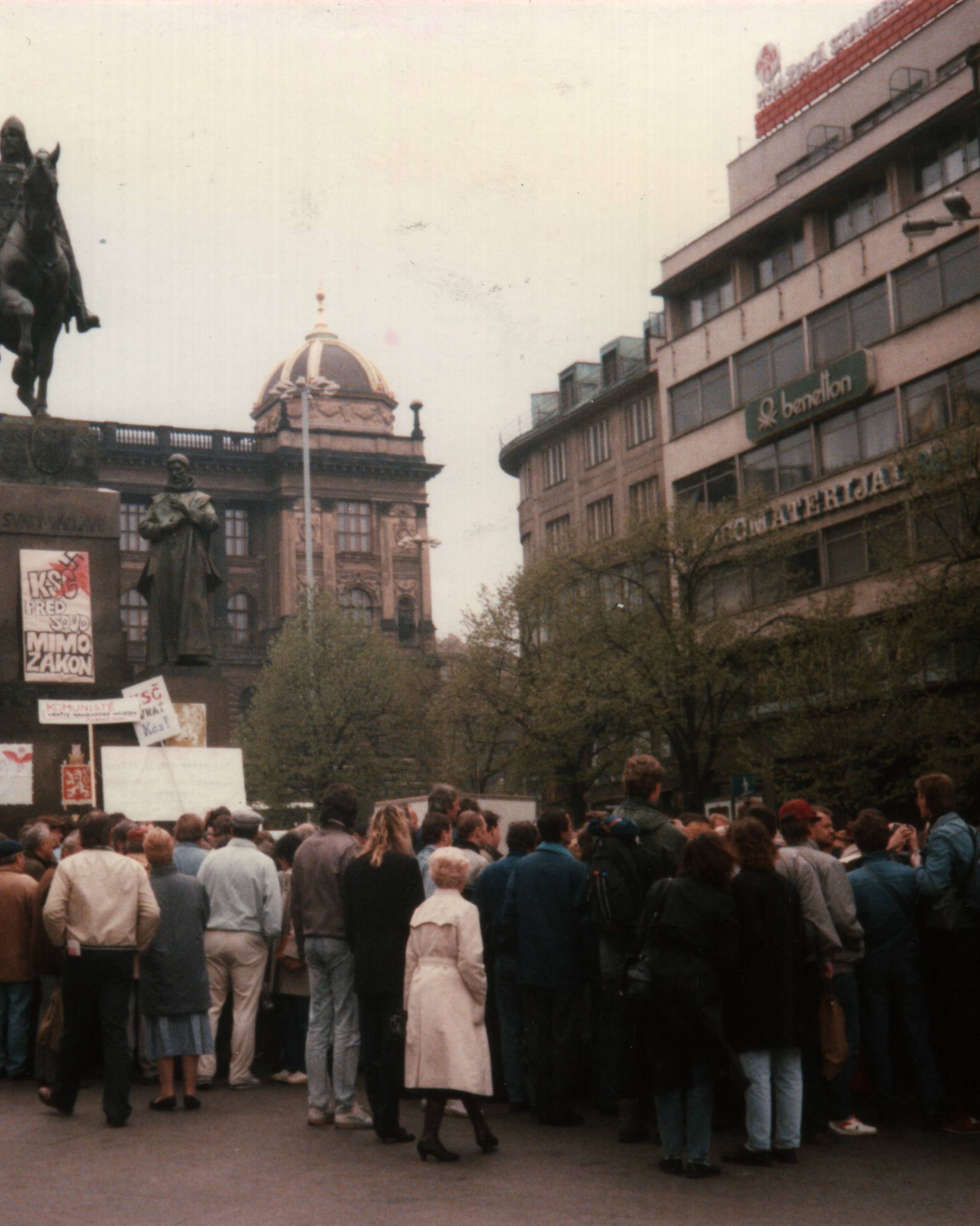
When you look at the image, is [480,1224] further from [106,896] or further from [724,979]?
[106,896]

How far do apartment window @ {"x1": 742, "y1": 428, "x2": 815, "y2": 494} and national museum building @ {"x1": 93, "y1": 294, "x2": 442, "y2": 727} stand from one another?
1628 inches

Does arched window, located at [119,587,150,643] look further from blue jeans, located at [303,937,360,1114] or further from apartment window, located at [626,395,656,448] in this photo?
blue jeans, located at [303,937,360,1114]

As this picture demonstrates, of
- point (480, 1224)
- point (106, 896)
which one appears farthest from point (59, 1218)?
point (106, 896)

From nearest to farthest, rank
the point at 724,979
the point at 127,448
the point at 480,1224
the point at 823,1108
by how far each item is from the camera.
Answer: the point at 480,1224, the point at 724,979, the point at 823,1108, the point at 127,448

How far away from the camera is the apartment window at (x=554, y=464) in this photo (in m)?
73.9

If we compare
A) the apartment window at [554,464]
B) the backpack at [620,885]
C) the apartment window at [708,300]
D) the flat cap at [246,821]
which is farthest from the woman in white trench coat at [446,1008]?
the apartment window at [554,464]

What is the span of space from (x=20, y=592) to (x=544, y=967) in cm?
926

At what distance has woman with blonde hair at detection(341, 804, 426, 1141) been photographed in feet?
32.3

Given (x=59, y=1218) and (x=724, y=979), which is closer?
(x=59, y=1218)

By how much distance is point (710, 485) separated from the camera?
54.2 m

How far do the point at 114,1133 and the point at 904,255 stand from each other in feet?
128

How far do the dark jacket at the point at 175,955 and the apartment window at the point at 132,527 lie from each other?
80302 millimetres

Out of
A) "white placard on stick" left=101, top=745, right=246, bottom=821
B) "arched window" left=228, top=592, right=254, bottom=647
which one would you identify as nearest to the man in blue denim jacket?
"white placard on stick" left=101, top=745, right=246, bottom=821

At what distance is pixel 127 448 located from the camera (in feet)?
304
